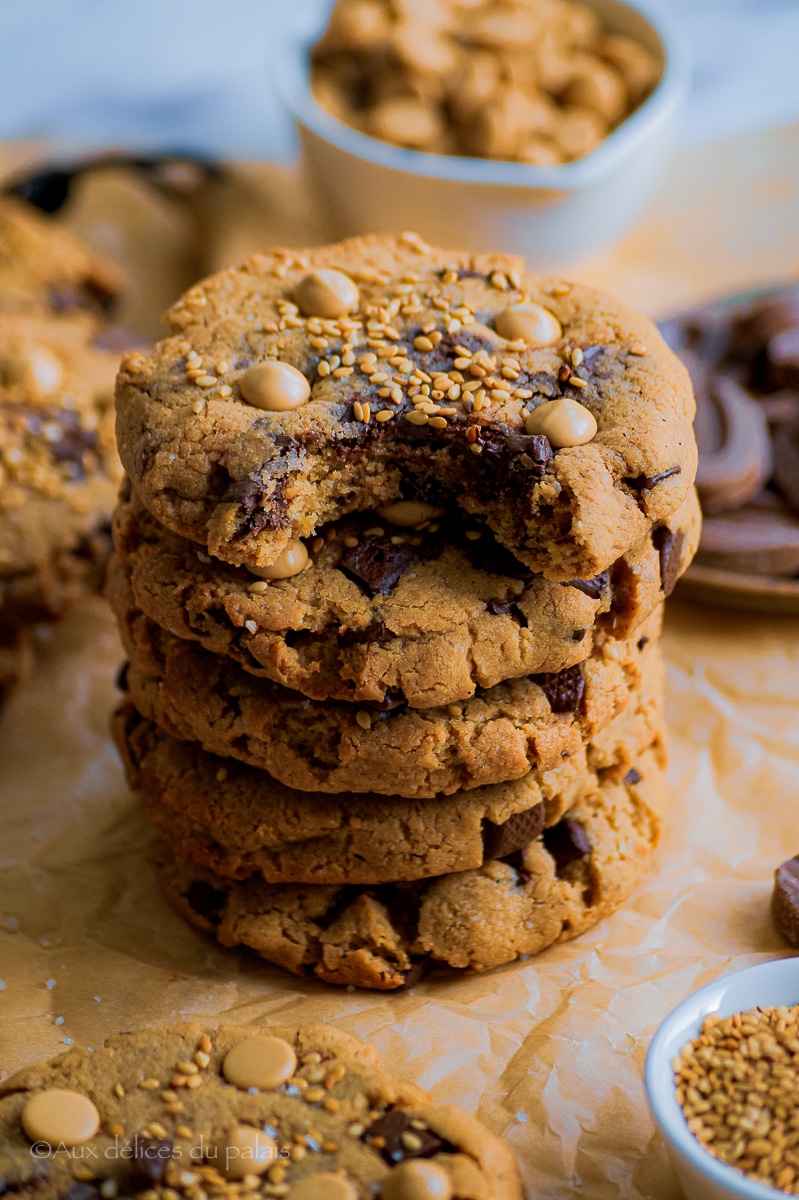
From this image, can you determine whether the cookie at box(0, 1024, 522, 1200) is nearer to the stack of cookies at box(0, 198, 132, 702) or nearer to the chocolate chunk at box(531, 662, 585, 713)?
the chocolate chunk at box(531, 662, 585, 713)

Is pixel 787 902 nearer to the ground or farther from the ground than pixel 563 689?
nearer to the ground

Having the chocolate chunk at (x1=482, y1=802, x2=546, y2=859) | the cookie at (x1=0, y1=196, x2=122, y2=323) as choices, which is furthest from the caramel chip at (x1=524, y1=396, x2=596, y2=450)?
the cookie at (x1=0, y1=196, x2=122, y2=323)

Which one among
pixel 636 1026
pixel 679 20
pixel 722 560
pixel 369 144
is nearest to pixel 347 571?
pixel 636 1026

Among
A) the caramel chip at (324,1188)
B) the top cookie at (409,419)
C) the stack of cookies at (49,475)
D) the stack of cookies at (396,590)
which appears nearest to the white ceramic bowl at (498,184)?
the stack of cookies at (49,475)

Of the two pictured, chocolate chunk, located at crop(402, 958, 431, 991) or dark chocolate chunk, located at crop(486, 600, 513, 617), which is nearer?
dark chocolate chunk, located at crop(486, 600, 513, 617)

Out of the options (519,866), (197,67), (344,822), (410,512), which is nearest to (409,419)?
(410,512)

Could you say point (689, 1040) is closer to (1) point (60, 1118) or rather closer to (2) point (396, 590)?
(2) point (396, 590)

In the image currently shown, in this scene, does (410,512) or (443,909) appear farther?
(443,909)
